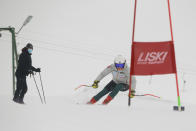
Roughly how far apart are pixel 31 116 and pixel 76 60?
45685 millimetres

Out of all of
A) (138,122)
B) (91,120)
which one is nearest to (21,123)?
(91,120)

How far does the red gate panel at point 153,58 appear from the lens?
6.03m

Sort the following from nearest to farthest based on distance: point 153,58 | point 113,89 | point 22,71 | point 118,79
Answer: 1. point 153,58
2. point 22,71
3. point 113,89
4. point 118,79

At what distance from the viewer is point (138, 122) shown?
4.69 metres

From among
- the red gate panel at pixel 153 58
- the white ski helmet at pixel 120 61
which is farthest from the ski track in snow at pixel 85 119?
the white ski helmet at pixel 120 61

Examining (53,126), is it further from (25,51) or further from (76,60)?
(76,60)

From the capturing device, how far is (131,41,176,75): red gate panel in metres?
6.03

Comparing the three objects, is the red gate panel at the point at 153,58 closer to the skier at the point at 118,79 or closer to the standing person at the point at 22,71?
the skier at the point at 118,79

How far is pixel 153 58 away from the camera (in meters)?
6.08

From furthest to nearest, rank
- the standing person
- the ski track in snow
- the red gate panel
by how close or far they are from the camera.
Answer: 1. the standing person
2. the red gate panel
3. the ski track in snow

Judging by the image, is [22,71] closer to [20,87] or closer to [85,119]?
[20,87]

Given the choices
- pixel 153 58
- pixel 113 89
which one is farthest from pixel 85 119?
pixel 113 89

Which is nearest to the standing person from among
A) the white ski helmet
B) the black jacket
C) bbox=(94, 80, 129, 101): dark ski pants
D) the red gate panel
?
the black jacket

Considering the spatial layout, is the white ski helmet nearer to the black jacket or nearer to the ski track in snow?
the ski track in snow
